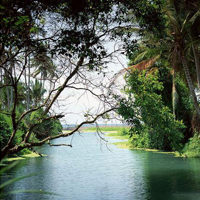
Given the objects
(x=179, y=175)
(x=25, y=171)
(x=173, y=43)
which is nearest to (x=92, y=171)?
(x=25, y=171)

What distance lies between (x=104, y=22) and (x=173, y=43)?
26.9 ft

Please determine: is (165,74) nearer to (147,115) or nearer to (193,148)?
(193,148)

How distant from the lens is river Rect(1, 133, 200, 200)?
9.07m

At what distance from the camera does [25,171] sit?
1321 cm

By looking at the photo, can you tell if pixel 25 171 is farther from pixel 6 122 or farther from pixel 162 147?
pixel 162 147

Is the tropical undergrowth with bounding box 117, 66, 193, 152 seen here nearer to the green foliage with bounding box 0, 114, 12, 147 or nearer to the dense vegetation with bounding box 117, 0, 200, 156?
the dense vegetation with bounding box 117, 0, 200, 156

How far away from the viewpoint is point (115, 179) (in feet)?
38.1

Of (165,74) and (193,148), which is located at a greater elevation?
(165,74)

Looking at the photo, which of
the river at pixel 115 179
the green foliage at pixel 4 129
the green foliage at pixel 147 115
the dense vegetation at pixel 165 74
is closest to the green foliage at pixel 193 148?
the dense vegetation at pixel 165 74

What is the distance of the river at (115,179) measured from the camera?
9.07 meters

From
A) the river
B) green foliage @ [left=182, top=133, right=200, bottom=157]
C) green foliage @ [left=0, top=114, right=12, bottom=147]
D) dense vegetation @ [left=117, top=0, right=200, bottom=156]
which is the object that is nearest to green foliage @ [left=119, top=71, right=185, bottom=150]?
dense vegetation @ [left=117, top=0, right=200, bottom=156]

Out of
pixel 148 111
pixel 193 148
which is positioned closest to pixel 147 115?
pixel 148 111

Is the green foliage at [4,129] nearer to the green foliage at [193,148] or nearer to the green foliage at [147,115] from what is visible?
the green foliage at [147,115]

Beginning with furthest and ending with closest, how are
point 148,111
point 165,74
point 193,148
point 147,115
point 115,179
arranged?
point 193,148 → point 165,74 → point 115,179 → point 148,111 → point 147,115
